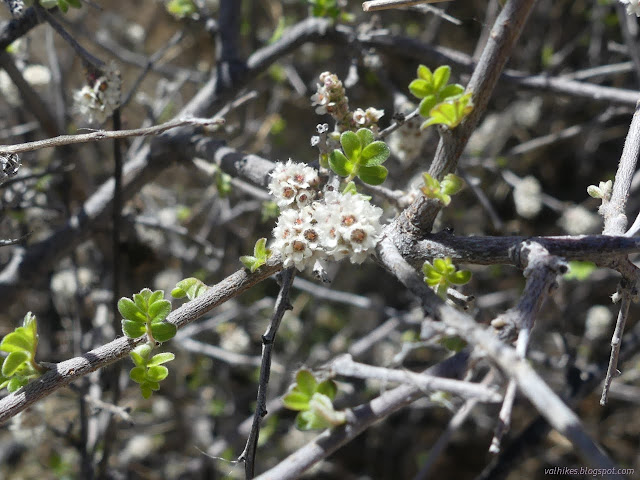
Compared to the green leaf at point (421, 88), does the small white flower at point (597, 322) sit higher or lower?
higher

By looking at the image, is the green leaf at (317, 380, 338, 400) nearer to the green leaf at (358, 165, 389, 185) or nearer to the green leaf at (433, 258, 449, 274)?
the green leaf at (433, 258, 449, 274)

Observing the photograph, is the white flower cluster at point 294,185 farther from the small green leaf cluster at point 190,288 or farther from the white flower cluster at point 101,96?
the white flower cluster at point 101,96

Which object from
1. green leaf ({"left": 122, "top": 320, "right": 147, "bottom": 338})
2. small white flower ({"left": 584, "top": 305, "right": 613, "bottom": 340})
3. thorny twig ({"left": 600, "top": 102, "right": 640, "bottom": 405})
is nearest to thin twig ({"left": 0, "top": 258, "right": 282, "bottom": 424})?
green leaf ({"left": 122, "top": 320, "right": 147, "bottom": 338})

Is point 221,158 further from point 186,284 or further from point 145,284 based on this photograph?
point 145,284

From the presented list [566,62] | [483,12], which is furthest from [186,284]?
[566,62]

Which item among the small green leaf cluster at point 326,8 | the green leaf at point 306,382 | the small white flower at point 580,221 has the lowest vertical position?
the green leaf at point 306,382

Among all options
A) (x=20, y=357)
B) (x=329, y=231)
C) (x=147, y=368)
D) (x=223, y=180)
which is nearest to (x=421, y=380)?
(x=329, y=231)

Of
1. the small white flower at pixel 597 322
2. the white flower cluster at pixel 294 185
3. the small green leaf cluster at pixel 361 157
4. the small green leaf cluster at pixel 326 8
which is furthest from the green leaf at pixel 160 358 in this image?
the small white flower at pixel 597 322
